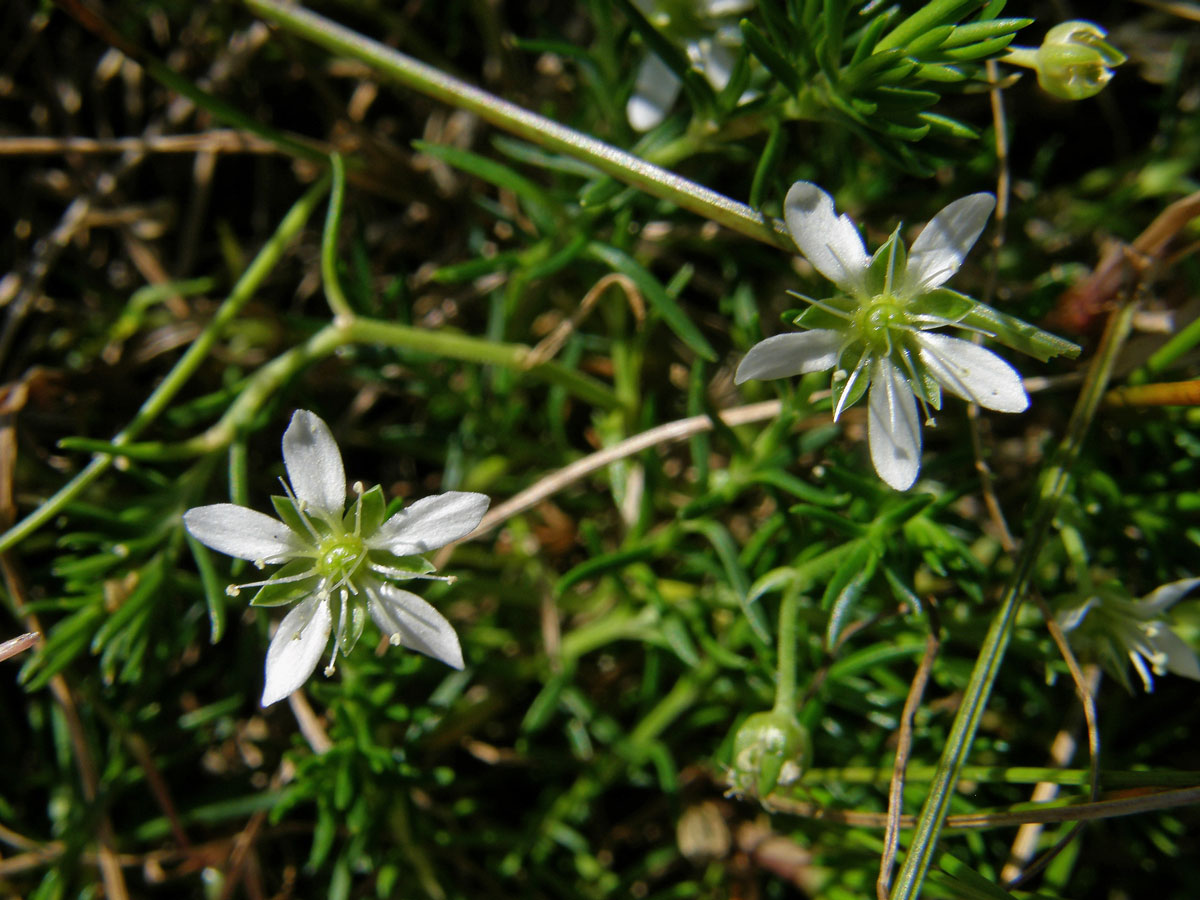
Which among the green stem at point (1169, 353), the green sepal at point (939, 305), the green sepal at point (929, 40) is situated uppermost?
the green sepal at point (929, 40)

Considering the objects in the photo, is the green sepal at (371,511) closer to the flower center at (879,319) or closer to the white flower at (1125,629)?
the flower center at (879,319)

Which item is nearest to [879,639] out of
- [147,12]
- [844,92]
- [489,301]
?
[844,92]

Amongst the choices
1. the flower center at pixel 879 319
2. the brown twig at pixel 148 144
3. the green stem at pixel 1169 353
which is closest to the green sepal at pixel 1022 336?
the flower center at pixel 879 319

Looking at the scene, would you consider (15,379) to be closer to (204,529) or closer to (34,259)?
(34,259)

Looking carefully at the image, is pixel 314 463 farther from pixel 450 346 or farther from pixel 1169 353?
pixel 1169 353

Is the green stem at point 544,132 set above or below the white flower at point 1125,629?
above
